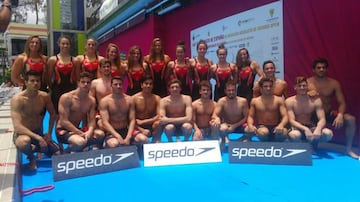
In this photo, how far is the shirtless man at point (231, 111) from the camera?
16.2 ft

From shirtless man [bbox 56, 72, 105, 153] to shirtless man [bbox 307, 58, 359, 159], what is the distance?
310 cm

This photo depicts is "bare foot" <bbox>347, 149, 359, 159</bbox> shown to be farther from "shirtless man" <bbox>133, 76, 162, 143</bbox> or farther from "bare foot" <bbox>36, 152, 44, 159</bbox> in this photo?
"bare foot" <bbox>36, 152, 44, 159</bbox>

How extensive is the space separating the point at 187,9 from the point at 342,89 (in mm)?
5694

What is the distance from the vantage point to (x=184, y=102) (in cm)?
501

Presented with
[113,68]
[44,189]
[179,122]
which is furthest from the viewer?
[113,68]

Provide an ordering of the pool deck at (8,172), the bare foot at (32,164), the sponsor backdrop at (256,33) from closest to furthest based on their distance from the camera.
Result: the pool deck at (8,172), the bare foot at (32,164), the sponsor backdrop at (256,33)

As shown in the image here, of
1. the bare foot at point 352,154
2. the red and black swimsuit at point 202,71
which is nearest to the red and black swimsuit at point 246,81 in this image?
the red and black swimsuit at point 202,71

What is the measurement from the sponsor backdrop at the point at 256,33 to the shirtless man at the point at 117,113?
10.3 ft

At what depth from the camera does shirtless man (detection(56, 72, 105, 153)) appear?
4234 millimetres

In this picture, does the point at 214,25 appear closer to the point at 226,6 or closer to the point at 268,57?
the point at 226,6

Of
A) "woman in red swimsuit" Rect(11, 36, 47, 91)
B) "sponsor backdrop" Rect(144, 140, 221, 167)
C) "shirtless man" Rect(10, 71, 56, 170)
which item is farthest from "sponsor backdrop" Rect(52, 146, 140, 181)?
"woman in red swimsuit" Rect(11, 36, 47, 91)

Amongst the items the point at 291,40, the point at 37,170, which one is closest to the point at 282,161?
the point at 291,40

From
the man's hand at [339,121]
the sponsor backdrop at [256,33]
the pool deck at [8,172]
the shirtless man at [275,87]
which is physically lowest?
the pool deck at [8,172]

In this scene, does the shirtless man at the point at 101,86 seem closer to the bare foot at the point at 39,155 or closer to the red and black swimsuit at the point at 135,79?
the red and black swimsuit at the point at 135,79
